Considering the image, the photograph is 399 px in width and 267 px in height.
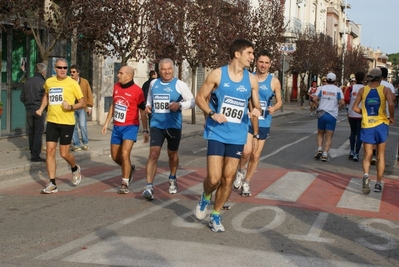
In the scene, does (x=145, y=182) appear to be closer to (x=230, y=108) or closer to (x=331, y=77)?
(x=230, y=108)

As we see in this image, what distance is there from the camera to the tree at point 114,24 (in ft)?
52.0

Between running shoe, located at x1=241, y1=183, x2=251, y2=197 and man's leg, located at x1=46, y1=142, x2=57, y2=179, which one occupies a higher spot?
man's leg, located at x1=46, y1=142, x2=57, y2=179

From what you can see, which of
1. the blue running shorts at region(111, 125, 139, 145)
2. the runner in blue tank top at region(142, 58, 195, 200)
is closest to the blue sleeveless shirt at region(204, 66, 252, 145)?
the runner in blue tank top at region(142, 58, 195, 200)

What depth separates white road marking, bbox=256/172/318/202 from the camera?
32.2 feet

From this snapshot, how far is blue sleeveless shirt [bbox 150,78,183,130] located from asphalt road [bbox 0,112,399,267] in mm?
1007

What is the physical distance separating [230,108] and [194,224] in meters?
1.37

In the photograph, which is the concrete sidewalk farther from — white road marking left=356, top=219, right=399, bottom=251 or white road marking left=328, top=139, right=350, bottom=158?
white road marking left=356, top=219, right=399, bottom=251

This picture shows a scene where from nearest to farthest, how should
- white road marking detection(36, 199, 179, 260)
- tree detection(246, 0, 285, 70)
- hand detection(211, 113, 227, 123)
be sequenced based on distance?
white road marking detection(36, 199, 179, 260), hand detection(211, 113, 227, 123), tree detection(246, 0, 285, 70)

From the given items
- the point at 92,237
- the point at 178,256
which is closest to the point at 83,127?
the point at 92,237

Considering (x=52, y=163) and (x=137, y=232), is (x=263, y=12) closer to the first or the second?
(x=52, y=163)

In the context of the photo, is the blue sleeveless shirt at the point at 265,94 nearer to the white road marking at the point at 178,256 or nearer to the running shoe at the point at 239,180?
the running shoe at the point at 239,180

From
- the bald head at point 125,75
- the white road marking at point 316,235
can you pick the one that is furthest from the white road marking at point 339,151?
the white road marking at point 316,235

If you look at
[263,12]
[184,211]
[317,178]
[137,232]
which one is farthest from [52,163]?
[263,12]

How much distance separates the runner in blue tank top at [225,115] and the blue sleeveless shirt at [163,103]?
2002mm
